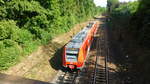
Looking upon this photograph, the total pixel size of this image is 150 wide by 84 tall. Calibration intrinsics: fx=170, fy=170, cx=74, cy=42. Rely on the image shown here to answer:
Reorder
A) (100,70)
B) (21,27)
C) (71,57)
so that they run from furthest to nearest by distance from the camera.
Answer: (21,27)
(100,70)
(71,57)

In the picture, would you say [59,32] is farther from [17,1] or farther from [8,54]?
[8,54]

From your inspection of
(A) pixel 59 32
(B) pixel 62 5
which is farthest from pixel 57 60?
(B) pixel 62 5

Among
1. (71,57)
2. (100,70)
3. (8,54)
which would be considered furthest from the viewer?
(100,70)

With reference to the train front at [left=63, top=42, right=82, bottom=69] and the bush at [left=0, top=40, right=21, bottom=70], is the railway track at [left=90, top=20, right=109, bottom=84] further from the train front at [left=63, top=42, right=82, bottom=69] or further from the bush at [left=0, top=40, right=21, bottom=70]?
the bush at [left=0, top=40, right=21, bottom=70]

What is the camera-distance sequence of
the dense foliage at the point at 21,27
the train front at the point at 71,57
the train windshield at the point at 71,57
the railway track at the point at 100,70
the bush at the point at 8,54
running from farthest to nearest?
the train windshield at the point at 71,57 < the train front at the point at 71,57 < the railway track at the point at 100,70 < the dense foliage at the point at 21,27 < the bush at the point at 8,54

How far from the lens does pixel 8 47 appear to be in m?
16.1

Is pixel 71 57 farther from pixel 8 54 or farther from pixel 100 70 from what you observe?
pixel 8 54

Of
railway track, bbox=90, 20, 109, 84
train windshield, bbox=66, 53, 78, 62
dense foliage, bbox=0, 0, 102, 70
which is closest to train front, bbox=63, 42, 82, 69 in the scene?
train windshield, bbox=66, 53, 78, 62

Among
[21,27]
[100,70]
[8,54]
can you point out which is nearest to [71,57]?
[100,70]

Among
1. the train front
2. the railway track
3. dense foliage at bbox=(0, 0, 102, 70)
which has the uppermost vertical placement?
dense foliage at bbox=(0, 0, 102, 70)

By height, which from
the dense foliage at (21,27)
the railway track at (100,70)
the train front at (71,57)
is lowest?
the railway track at (100,70)

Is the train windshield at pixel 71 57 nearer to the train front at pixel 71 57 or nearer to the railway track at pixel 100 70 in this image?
the train front at pixel 71 57

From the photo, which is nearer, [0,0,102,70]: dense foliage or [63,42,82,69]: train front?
[0,0,102,70]: dense foliage

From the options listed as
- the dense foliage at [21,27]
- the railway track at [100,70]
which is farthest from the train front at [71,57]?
the dense foliage at [21,27]
